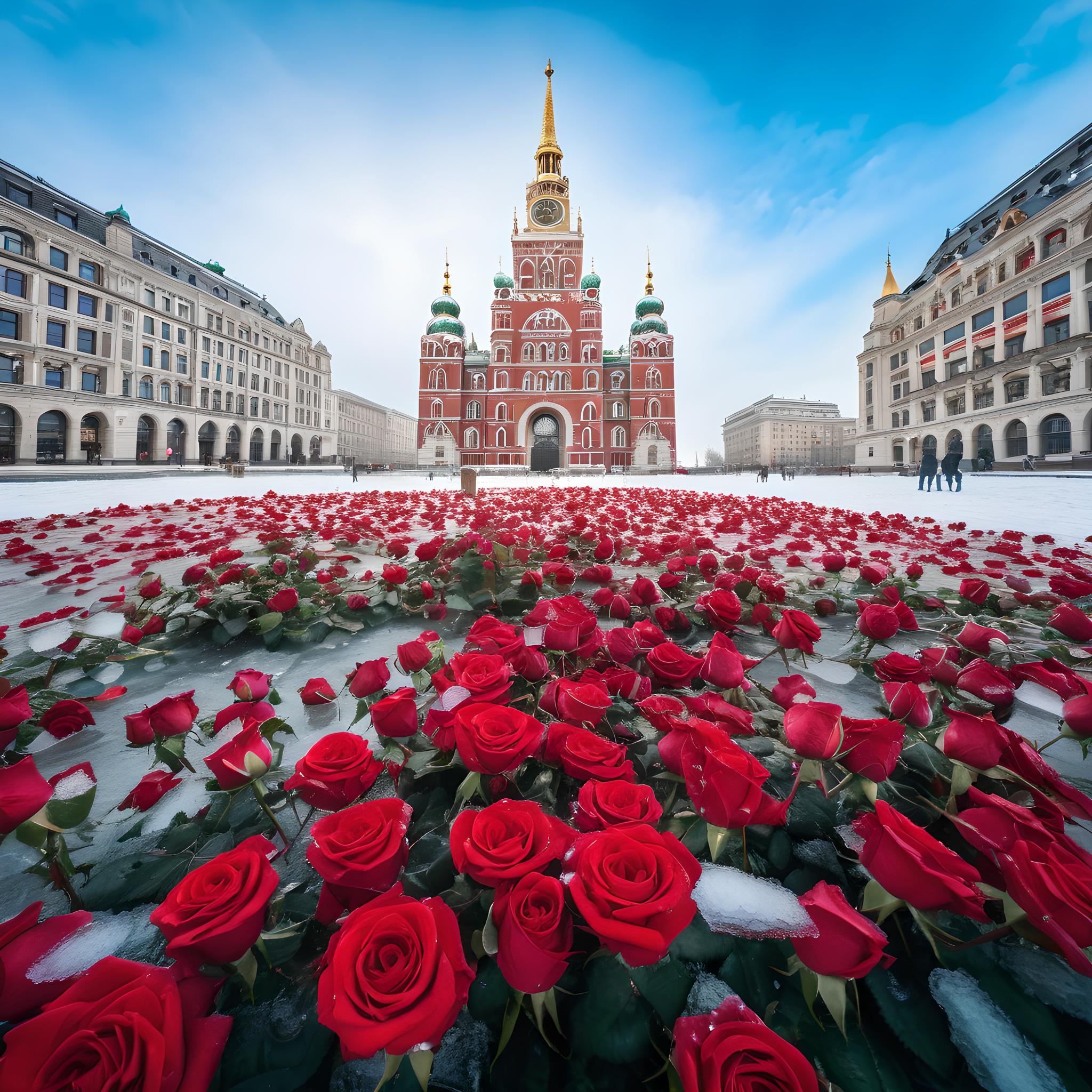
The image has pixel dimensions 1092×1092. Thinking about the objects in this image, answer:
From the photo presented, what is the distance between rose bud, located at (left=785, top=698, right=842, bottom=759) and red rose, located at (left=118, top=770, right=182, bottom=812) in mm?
1285

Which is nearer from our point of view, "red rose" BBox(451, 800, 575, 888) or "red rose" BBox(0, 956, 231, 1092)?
"red rose" BBox(0, 956, 231, 1092)

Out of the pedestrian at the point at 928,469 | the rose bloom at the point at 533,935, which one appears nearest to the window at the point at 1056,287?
the pedestrian at the point at 928,469

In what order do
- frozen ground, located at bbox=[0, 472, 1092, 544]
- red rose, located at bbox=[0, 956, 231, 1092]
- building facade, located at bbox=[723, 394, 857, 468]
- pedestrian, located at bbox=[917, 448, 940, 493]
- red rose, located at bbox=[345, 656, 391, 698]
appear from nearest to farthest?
1. red rose, located at bbox=[0, 956, 231, 1092]
2. red rose, located at bbox=[345, 656, 391, 698]
3. frozen ground, located at bbox=[0, 472, 1092, 544]
4. pedestrian, located at bbox=[917, 448, 940, 493]
5. building facade, located at bbox=[723, 394, 857, 468]

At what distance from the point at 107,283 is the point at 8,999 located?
43061mm

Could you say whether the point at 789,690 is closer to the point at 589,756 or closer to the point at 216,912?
the point at 589,756

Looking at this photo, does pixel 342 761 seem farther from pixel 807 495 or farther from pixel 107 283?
pixel 107 283

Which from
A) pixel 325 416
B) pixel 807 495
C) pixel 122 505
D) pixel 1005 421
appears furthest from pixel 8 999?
pixel 325 416

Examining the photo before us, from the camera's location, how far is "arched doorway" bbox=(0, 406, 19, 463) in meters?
24.6

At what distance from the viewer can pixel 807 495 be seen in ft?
35.2

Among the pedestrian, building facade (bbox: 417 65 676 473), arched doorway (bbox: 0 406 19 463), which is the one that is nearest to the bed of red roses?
the pedestrian

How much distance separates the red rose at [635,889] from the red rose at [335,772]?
1.32 ft

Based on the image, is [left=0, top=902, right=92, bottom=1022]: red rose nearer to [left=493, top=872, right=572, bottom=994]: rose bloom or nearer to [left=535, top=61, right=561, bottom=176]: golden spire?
[left=493, top=872, right=572, bottom=994]: rose bloom

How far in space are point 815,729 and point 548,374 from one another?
35370 millimetres

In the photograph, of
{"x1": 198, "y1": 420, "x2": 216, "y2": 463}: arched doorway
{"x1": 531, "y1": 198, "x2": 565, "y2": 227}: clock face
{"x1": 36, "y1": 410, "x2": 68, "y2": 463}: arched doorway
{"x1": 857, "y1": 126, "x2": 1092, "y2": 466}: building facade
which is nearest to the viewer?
{"x1": 857, "y1": 126, "x2": 1092, "y2": 466}: building facade
